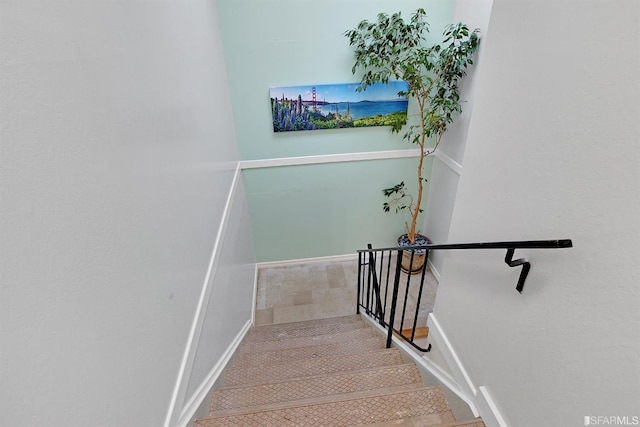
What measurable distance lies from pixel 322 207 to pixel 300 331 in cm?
159

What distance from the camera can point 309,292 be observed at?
417 centimetres

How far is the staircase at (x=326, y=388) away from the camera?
157 centimetres

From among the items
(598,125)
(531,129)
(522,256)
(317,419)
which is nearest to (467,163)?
(531,129)

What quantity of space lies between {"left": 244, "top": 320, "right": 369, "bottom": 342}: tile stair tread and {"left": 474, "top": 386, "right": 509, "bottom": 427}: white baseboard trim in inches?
68.1

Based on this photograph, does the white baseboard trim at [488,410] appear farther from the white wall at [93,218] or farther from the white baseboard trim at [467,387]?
the white wall at [93,218]

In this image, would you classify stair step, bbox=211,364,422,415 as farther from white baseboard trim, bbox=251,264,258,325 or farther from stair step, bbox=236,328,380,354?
white baseboard trim, bbox=251,264,258,325

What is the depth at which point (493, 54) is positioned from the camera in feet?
4.54

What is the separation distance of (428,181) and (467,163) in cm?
Result: 268

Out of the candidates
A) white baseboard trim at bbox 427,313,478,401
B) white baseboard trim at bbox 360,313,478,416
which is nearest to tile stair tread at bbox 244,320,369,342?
white baseboard trim at bbox 360,313,478,416

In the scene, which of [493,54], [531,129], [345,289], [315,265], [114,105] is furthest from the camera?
[315,265]

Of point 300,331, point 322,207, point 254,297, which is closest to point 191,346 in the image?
point 300,331

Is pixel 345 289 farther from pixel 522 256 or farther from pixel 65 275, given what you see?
pixel 65 275

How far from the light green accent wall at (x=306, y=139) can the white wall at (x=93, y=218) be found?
5.69ft

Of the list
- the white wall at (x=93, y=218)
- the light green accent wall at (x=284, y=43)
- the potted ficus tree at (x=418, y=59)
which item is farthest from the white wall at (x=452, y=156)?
the white wall at (x=93, y=218)
